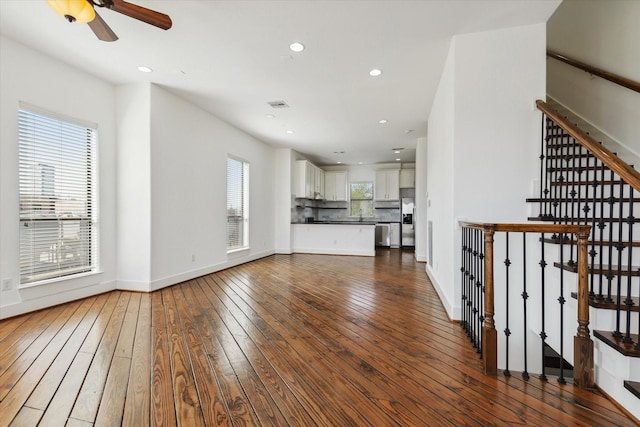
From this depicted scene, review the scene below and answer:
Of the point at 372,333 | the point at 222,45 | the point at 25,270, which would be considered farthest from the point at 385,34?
the point at 25,270

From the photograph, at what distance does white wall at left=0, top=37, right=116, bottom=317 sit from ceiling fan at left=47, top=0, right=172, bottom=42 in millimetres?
1500

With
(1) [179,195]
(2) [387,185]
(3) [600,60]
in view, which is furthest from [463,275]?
(2) [387,185]

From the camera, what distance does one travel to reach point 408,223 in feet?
30.0

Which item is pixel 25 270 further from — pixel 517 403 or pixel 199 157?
pixel 517 403

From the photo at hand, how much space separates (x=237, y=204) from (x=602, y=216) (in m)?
5.51

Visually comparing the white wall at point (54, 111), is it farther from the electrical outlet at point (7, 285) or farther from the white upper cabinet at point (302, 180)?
the white upper cabinet at point (302, 180)

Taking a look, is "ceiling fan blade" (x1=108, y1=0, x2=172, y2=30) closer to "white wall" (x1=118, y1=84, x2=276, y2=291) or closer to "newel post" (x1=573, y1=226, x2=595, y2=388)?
"white wall" (x1=118, y1=84, x2=276, y2=291)

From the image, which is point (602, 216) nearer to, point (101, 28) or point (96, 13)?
point (96, 13)

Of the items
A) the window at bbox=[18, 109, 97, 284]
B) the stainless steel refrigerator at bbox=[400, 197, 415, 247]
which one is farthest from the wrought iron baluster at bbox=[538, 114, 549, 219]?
the stainless steel refrigerator at bbox=[400, 197, 415, 247]

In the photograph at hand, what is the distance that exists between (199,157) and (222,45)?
2.20m

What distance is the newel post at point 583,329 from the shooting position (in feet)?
5.62

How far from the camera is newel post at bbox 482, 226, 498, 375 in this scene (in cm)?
186

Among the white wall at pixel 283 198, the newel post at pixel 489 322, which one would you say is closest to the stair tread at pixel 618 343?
the newel post at pixel 489 322

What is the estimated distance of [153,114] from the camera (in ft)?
12.8
